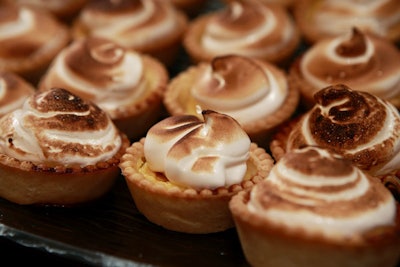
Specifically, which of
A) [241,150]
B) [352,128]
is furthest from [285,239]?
[352,128]

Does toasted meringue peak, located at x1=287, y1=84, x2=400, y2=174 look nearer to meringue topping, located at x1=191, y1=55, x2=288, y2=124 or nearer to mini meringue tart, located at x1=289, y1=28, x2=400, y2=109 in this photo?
meringue topping, located at x1=191, y1=55, x2=288, y2=124

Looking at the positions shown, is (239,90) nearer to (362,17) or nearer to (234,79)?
(234,79)

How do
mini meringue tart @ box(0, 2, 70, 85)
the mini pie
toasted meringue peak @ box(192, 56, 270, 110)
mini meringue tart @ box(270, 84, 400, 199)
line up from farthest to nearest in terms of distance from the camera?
the mini pie
mini meringue tart @ box(0, 2, 70, 85)
toasted meringue peak @ box(192, 56, 270, 110)
mini meringue tart @ box(270, 84, 400, 199)

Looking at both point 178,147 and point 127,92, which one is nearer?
point 178,147

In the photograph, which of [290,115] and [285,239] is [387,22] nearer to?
[290,115]

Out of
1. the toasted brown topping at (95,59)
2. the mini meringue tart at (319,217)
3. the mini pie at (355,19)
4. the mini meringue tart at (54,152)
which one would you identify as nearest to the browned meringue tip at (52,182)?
the mini meringue tart at (54,152)

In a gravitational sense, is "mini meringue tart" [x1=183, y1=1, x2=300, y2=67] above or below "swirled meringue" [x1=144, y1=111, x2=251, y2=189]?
below

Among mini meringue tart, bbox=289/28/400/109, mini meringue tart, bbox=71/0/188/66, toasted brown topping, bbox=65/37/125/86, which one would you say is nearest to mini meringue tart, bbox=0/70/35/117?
toasted brown topping, bbox=65/37/125/86
